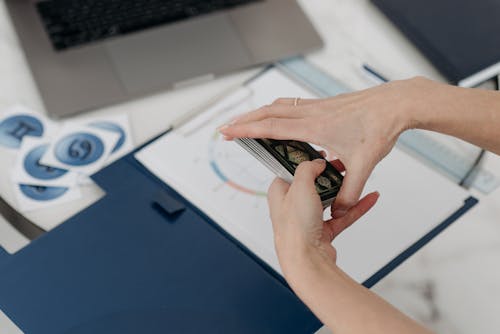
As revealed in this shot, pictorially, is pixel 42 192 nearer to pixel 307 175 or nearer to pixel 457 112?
pixel 307 175

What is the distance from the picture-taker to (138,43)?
1121 millimetres

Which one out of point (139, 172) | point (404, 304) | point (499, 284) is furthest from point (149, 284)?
point (499, 284)

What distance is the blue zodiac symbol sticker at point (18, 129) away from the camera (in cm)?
103

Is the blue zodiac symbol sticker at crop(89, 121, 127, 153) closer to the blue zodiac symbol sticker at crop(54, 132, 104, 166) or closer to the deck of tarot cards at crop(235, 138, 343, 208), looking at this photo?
the blue zodiac symbol sticker at crop(54, 132, 104, 166)

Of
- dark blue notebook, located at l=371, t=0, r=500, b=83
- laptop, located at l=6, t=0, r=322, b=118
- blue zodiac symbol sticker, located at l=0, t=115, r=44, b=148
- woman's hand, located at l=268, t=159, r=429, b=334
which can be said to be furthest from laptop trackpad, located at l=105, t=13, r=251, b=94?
woman's hand, located at l=268, t=159, r=429, b=334

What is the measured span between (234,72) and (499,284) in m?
0.47

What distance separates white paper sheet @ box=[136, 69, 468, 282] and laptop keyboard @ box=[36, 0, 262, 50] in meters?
0.18

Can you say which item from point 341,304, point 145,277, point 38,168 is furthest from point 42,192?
point 341,304

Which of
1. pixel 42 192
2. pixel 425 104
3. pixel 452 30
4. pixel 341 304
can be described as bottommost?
pixel 341 304

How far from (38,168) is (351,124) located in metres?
0.42

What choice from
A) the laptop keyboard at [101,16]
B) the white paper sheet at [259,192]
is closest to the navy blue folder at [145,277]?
the white paper sheet at [259,192]

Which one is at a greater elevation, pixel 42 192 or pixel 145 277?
pixel 42 192

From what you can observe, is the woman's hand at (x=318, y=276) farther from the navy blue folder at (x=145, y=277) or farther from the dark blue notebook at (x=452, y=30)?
the dark blue notebook at (x=452, y=30)

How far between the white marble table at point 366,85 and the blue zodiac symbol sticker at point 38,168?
30 millimetres
